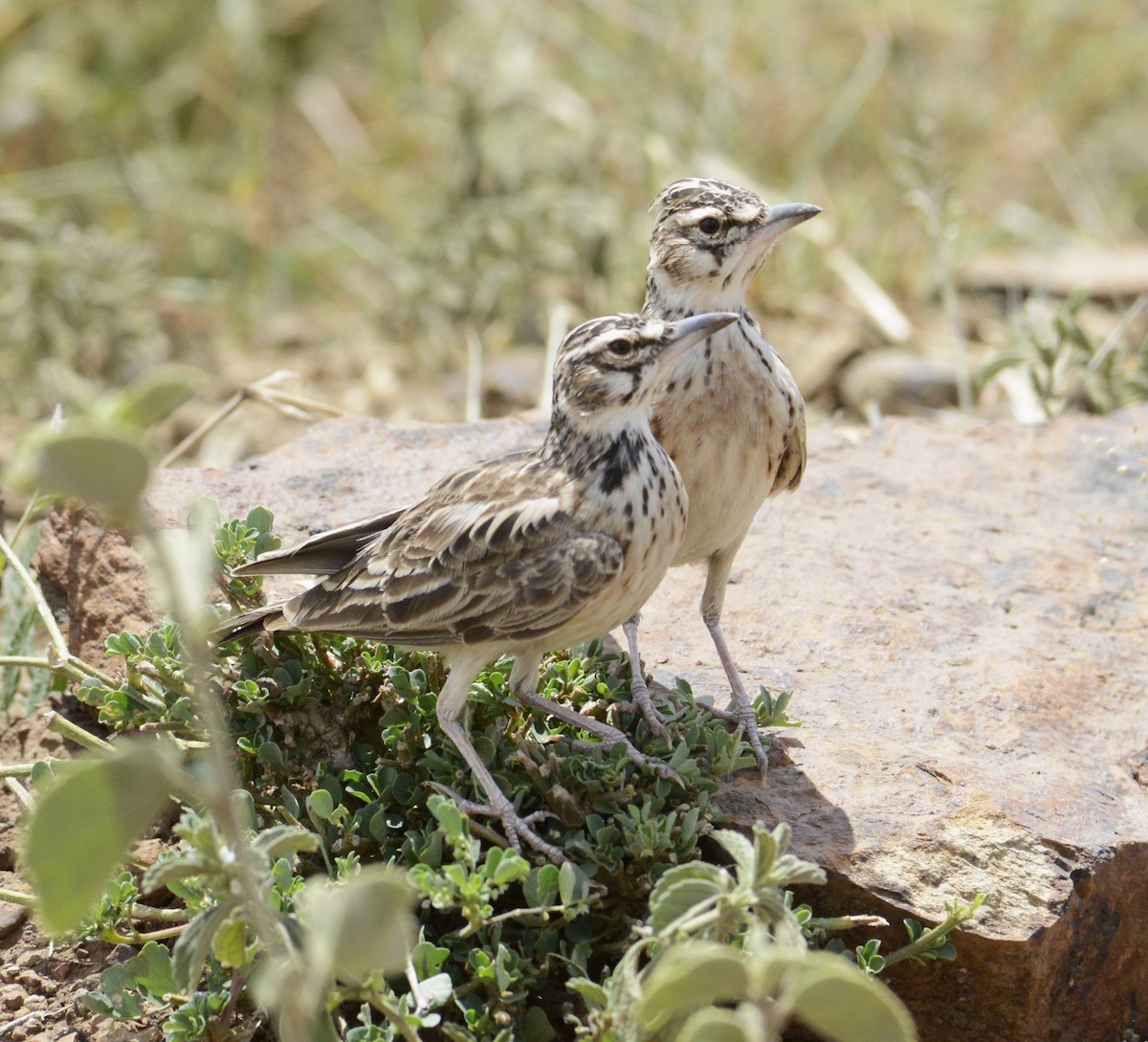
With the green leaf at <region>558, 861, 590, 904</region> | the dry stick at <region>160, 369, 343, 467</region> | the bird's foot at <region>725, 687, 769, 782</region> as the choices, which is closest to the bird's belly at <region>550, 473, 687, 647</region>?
the bird's foot at <region>725, 687, 769, 782</region>

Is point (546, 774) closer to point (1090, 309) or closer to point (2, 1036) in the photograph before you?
point (2, 1036)

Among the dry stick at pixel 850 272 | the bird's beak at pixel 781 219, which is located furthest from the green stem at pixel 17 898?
the dry stick at pixel 850 272

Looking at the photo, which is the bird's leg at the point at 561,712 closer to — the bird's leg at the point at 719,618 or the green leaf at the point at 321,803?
the bird's leg at the point at 719,618

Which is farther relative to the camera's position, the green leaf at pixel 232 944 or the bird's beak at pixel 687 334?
the bird's beak at pixel 687 334

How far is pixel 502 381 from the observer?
802cm

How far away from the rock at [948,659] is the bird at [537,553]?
0.71 m

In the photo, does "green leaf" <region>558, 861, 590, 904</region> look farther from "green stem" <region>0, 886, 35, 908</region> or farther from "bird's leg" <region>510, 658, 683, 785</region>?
"green stem" <region>0, 886, 35, 908</region>

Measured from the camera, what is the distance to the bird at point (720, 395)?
448 cm

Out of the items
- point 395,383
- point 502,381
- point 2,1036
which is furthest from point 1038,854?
point 395,383

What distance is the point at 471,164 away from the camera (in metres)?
8.98

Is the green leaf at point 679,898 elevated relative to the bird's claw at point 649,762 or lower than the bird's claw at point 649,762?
elevated

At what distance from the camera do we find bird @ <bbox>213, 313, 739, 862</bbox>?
153 inches

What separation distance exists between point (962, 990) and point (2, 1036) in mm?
2543

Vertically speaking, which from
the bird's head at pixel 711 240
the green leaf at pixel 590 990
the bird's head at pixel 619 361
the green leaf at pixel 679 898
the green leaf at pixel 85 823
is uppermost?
the bird's head at pixel 711 240
